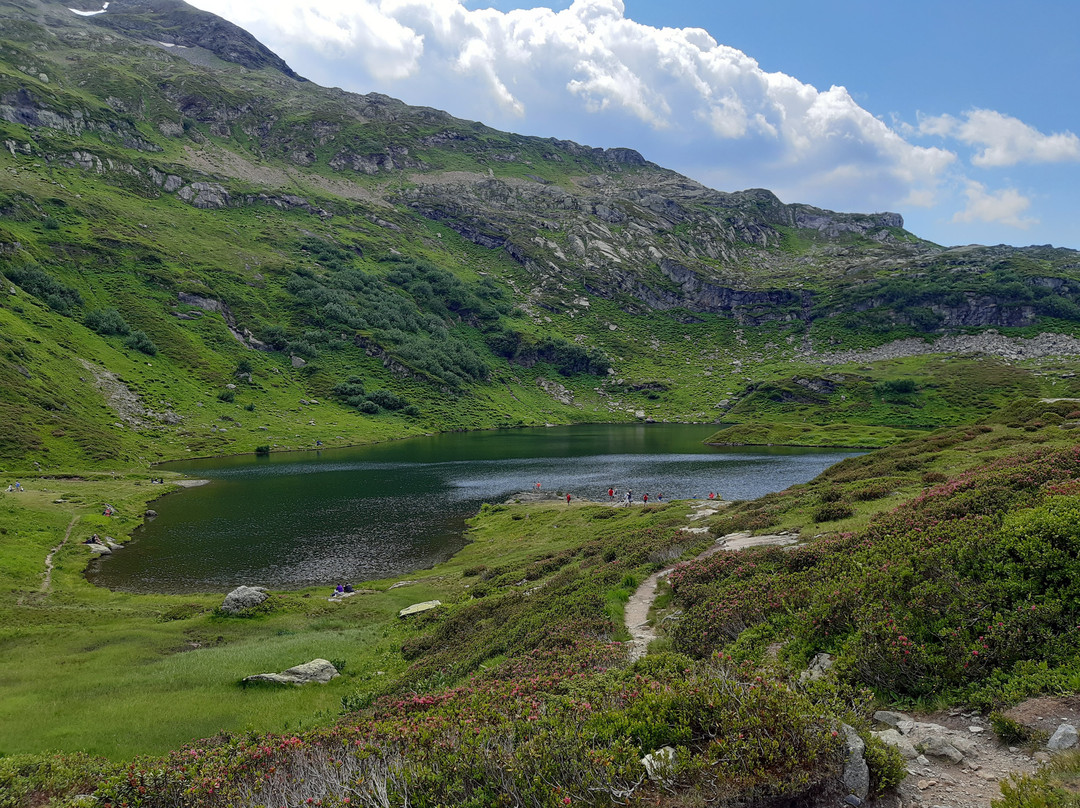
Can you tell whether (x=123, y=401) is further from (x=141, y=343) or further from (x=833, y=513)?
(x=833, y=513)

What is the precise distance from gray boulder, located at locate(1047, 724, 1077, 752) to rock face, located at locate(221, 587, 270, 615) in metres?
37.2

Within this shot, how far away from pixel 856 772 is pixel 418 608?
98.3ft

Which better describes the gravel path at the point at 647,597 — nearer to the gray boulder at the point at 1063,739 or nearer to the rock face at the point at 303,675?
the gray boulder at the point at 1063,739

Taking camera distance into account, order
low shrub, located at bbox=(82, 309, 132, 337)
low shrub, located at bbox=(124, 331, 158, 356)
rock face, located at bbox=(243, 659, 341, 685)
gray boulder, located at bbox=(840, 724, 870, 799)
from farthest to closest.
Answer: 1. low shrub, located at bbox=(124, 331, 158, 356)
2. low shrub, located at bbox=(82, 309, 132, 337)
3. rock face, located at bbox=(243, 659, 341, 685)
4. gray boulder, located at bbox=(840, 724, 870, 799)

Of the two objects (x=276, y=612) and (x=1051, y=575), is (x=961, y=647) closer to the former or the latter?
(x=1051, y=575)

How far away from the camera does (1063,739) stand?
6328 millimetres

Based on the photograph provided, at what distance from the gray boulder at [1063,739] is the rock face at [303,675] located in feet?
76.3

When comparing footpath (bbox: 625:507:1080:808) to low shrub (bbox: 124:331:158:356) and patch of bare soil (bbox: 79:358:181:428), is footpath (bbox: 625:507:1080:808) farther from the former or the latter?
low shrub (bbox: 124:331:158:356)

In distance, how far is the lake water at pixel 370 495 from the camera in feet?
157

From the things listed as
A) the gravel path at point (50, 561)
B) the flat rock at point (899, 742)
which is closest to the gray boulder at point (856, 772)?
the flat rock at point (899, 742)

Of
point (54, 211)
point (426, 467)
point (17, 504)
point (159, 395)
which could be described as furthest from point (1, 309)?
point (426, 467)

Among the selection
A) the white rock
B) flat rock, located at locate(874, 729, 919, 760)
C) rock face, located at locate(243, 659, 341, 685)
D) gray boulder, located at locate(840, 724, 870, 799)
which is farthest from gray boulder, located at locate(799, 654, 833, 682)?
rock face, located at locate(243, 659, 341, 685)

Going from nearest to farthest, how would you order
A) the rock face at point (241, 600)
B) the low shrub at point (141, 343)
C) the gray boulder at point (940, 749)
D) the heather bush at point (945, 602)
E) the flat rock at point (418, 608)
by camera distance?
the gray boulder at point (940, 749) < the heather bush at point (945, 602) < the rock face at point (241, 600) < the flat rock at point (418, 608) < the low shrub at point (141, 343)

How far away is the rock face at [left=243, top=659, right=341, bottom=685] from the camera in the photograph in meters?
20.6
